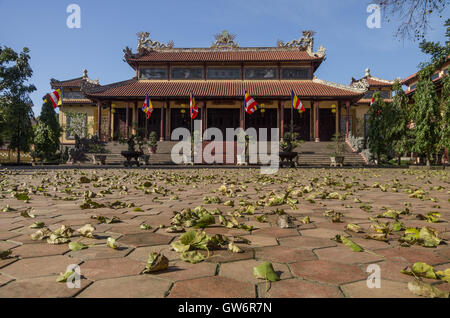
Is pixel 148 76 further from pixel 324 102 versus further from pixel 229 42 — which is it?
pixel 324 102

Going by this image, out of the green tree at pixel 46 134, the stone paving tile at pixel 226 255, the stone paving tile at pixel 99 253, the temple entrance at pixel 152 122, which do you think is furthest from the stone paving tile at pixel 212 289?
the temple entrance at pixel 152 122

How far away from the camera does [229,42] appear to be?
27047mm

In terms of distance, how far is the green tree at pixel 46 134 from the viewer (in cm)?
1972

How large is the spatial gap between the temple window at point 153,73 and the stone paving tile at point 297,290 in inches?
1014

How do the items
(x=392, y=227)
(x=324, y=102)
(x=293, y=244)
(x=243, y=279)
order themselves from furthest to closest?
1. (x=324, y=102)
2. (x=392, y=227)
3. (x=293, y=244)
4. (x=243, y=279)

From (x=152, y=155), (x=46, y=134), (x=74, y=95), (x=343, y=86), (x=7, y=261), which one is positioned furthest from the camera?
(x=74, y=95)

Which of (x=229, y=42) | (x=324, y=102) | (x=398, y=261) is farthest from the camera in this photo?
(x=229, y=42)

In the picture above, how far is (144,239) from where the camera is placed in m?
1.93

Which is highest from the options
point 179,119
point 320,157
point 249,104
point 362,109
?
point 362,109

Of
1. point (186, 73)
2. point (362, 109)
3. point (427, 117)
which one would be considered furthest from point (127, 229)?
point (362, 109)

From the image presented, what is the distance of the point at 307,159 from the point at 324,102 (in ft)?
27.0

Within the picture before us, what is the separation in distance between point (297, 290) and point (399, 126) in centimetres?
1914

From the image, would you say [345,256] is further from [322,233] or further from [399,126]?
[399,126]

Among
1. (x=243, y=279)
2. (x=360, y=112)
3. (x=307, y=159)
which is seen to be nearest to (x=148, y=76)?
(x=307, y=159)
